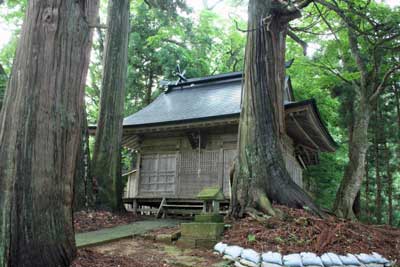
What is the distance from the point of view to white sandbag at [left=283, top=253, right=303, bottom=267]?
4300mm

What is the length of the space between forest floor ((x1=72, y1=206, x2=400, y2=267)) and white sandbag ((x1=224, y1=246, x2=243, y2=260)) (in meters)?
0.15

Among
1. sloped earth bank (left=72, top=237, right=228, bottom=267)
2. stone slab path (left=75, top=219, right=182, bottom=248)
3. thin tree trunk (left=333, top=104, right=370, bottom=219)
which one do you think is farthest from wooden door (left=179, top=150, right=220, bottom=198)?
sloped earth bank (left=72, top=237, right=228, bottom=267)

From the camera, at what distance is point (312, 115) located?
9.95 metres

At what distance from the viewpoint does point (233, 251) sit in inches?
191

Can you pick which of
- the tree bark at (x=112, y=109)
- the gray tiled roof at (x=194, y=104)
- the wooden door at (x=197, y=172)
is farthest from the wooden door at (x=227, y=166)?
the tree bark at (x=112, y=109)

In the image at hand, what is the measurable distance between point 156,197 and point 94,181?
2780mm

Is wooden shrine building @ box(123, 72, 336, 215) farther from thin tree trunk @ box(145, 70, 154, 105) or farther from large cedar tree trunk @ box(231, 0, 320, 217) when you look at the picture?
thin tree trunk @ box(145, 70, 154, 105)

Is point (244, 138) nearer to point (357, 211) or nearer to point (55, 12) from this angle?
point (55, 12)

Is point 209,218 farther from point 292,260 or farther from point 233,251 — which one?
point 292,260

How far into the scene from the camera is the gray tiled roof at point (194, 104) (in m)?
11.4

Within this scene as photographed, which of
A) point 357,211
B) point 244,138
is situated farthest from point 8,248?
point 357,211

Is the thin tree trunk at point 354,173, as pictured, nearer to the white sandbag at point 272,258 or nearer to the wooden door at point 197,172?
the wooden door at point 197,172

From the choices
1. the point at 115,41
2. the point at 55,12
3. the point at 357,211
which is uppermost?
the point at 115,41

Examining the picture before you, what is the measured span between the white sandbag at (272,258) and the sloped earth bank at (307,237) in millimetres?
134
